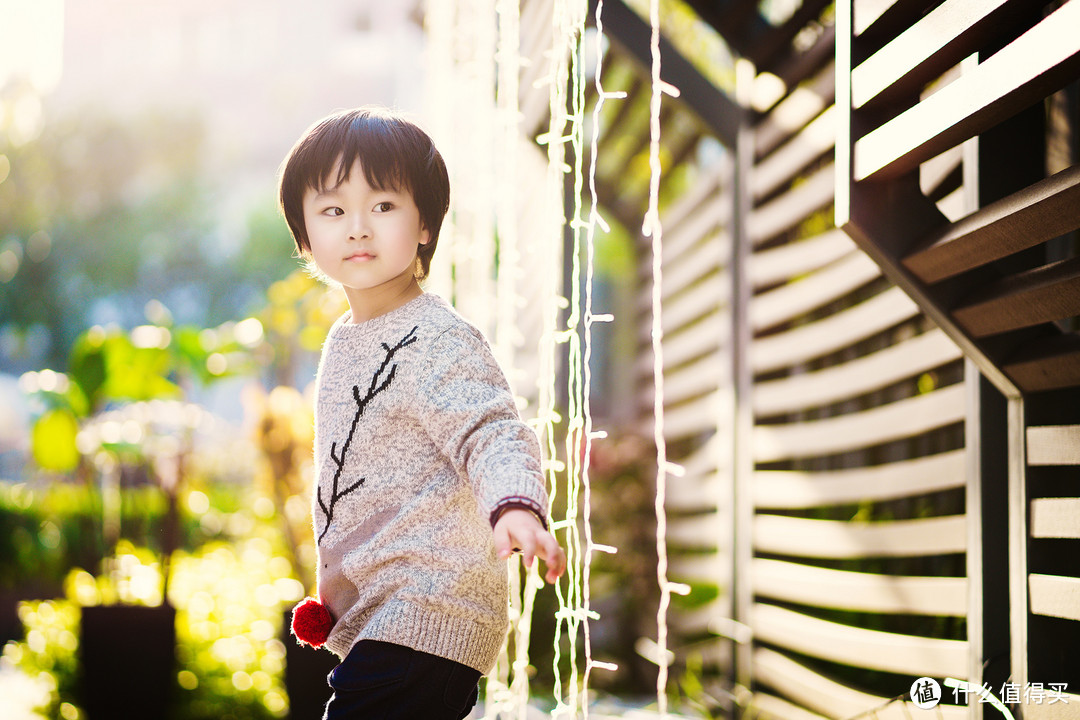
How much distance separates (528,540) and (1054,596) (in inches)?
36.9

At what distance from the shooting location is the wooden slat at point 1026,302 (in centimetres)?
124

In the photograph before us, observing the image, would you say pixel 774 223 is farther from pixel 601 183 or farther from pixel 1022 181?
pixel 601 183

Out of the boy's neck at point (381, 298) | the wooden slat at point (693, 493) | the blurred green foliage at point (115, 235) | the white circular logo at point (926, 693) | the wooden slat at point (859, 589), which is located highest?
the blurred green foliage at point (115, 235)

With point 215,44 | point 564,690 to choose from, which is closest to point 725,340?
point 564,690

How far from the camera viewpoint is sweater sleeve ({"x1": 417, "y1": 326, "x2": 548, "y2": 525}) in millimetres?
1045

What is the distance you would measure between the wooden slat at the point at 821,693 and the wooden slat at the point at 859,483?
1.47 feet

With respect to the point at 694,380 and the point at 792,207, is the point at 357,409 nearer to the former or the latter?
the point at 792,207

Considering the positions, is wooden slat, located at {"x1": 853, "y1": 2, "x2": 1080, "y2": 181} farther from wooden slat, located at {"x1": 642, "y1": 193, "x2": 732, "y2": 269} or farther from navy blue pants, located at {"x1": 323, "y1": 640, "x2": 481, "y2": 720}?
wooden slat, located at {"x1": 642, "y1": 193, "x2": 732, "y2": 269}

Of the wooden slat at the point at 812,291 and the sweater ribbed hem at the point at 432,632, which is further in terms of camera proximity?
the wooden slat at the point at 812,291

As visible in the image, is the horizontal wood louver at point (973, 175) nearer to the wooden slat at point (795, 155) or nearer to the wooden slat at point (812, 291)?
the wooden slat at point (812, 291)

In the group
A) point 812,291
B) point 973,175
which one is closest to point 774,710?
point 812,291

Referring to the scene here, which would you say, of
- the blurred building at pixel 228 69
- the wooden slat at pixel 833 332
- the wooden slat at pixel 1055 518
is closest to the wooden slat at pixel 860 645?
the wooden slat at pixel 1055 518

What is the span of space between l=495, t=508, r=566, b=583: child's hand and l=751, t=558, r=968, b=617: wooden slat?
123 centimetres

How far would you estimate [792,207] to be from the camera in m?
2.79
